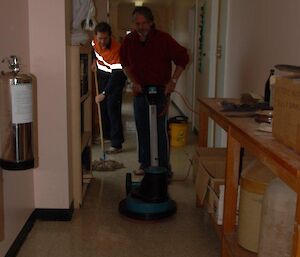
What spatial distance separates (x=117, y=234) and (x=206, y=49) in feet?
10.1

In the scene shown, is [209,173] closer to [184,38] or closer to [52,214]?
[52,214]

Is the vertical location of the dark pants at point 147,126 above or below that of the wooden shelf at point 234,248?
above

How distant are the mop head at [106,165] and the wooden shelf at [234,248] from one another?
2132 mm

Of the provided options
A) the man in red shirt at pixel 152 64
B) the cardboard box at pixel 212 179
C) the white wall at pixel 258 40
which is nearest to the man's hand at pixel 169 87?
the man in red shirt at pixel 152 64

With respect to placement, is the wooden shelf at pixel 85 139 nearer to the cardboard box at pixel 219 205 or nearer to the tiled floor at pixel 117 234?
the tiled floor at pixel 117 234

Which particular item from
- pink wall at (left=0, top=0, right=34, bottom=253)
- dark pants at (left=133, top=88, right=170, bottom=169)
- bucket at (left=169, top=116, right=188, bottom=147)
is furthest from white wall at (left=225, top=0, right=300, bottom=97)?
pink wall at (left=0, top=0, right=34, bottom=253)

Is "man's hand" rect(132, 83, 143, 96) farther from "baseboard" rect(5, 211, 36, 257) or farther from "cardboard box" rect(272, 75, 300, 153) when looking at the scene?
"cardboard box" rect(272, 75, 300, 153)

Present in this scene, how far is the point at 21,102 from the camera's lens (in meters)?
1.92

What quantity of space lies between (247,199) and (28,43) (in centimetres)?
165

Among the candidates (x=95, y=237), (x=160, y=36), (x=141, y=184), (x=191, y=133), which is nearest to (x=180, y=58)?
(x=160, y=36)

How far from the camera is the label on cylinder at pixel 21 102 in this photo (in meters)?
1.90

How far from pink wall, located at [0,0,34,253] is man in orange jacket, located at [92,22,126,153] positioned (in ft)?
6.61

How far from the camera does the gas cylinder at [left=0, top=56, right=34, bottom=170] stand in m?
1.91

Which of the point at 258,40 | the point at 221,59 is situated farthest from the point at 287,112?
the point at 221,59
